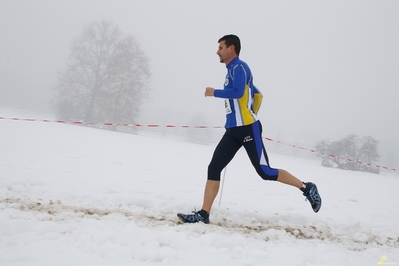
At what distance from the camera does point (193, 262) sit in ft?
6.46

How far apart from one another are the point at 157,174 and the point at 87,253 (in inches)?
143

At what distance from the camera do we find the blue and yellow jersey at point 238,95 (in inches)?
116

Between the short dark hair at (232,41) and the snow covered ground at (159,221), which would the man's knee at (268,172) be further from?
the short dark hair at (232,41)

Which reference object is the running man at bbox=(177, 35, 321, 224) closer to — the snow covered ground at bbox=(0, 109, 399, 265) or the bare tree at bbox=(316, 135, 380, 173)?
the snow covered ground at bbox=(0, 109, 399, 265)

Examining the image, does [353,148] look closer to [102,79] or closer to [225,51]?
[102,79]

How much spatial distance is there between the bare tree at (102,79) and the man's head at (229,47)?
790 inches

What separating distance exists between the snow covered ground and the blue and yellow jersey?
1339 millimetres

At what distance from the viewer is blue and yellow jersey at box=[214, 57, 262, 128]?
9.66ft

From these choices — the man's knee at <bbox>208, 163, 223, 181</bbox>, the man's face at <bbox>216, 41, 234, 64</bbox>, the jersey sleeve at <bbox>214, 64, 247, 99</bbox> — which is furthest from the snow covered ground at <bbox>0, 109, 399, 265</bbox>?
the man's face at <bbox>216, 41, 234, 64</bbox>

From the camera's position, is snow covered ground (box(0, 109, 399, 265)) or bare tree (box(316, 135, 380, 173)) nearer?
snow covered ground (box(0, 109, 399, 265))

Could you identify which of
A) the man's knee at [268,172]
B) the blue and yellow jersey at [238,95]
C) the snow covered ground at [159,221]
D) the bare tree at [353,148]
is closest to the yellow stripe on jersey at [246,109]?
the blue and yellow jersey at [238,95]

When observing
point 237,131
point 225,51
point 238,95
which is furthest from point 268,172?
point 225,51

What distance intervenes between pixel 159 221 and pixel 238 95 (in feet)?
5.74

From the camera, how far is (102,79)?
2222 cm
